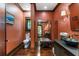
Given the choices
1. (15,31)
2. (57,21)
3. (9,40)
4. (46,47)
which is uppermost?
(57,21)

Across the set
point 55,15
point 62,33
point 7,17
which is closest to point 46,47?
point 62,33

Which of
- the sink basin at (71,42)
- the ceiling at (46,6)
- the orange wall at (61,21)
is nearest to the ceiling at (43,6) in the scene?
the ceiling at (46,6)

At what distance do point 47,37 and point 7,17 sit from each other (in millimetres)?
675

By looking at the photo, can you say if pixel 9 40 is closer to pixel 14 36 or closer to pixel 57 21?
pixel 14 36

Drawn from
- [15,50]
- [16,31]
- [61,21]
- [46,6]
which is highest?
[46,6]

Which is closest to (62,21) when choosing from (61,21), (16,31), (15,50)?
(61,21)

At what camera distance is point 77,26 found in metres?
1.64

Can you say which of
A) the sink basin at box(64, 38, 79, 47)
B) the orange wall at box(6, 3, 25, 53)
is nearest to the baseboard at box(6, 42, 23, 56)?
the orange wall at box(6, 3, 25, 53)

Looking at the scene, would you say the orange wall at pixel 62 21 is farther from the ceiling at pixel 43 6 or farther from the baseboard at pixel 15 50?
the baseboard at pixel 15 50

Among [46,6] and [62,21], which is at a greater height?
[46,6]

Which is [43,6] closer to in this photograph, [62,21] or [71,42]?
[62,21]

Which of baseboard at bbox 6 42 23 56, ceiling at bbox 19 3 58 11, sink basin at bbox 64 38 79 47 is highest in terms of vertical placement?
ceiling at bbox 19 3 58 11

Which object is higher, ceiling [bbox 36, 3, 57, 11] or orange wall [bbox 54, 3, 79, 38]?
ceiling [bbox 36, 3, 57, 11]

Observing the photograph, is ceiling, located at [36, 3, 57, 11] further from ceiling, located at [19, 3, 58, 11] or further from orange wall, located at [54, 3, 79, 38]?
orange wall, located at [54, 3, 79, 38]
